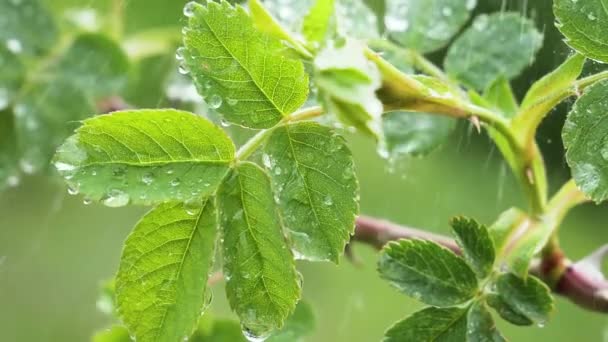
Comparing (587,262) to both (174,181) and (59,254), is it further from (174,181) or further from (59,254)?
(59,254)

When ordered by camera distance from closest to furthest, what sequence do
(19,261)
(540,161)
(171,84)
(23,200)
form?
(540,161)
(171,84)
(23,200)
(19,261)

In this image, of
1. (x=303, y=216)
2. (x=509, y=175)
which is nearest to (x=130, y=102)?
(x=509, y=175)

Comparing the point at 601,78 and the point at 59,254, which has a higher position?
the point at 601,78

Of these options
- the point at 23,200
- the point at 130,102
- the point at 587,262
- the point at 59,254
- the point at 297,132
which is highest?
the point at 297,132

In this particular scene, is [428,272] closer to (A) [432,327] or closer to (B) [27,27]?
(A) [432,327]

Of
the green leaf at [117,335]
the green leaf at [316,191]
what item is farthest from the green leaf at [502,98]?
the green leaf at [117,335]

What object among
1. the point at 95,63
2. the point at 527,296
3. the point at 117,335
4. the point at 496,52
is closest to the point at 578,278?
the point at 527,296
